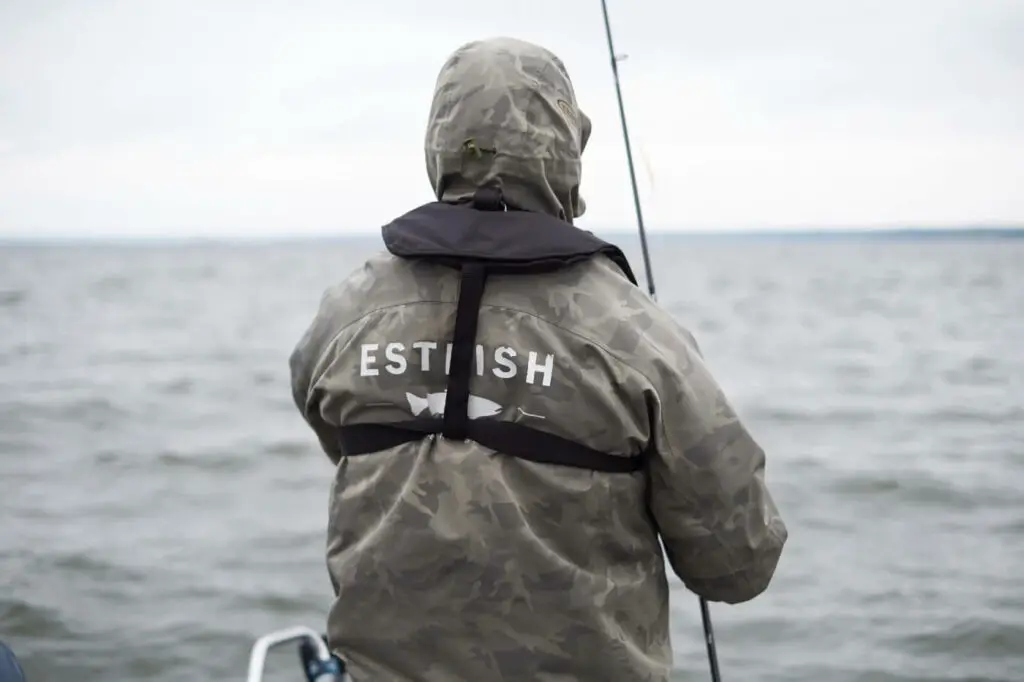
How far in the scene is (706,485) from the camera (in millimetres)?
2143

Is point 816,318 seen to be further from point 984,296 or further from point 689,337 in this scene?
point 689,337

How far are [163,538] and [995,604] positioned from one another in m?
6.09

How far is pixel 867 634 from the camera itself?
301 inches

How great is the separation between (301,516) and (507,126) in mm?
8458

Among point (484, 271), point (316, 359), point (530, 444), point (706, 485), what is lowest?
point (706, 485)

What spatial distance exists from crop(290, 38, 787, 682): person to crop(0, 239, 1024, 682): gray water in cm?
492

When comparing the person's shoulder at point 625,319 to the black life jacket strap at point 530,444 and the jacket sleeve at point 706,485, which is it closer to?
the jacket sleeve at point 706,485

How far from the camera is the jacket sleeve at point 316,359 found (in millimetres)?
2285

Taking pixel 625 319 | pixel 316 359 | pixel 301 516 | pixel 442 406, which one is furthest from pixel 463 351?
pixel 301 516

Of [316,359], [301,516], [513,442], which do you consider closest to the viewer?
[513,442]

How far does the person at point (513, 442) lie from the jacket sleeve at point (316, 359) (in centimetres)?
4

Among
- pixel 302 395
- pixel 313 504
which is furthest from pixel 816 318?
pixel 302 395

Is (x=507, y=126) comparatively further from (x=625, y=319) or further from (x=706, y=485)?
(x=706, y=485)

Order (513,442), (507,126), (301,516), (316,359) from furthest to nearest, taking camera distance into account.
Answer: (301,516) → (316,359) → (507,126) → (513,442)
